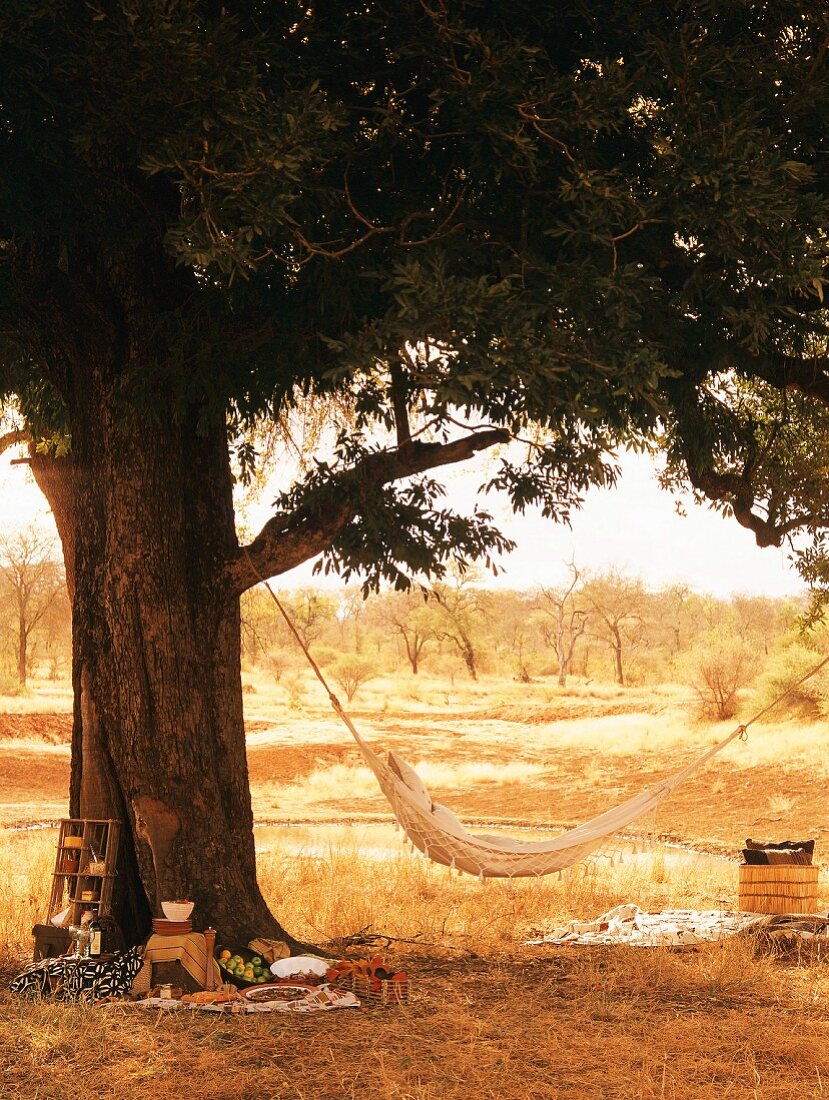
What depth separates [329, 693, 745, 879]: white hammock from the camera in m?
5.45

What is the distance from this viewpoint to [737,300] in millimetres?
4668

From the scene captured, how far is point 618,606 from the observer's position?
132 ft

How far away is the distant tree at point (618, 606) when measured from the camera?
39750 millimetres

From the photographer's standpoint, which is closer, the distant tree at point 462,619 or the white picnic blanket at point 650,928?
the white picnic blanket at point 650,928

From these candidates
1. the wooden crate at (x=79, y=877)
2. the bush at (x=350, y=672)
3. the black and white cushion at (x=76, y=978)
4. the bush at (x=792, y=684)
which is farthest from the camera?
the bush at (x=350, y=672)

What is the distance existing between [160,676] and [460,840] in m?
1.62

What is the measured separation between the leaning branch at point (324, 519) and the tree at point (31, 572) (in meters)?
26.0

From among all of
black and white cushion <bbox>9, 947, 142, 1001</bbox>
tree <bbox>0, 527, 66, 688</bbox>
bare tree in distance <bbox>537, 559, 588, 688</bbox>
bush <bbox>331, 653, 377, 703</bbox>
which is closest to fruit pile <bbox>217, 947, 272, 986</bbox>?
black and white cushion <bbox>9, 947, 142, 1001</bbox>

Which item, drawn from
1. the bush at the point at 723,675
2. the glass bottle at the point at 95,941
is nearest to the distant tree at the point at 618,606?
the bush at the point at 723,675

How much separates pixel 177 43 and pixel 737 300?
240 centimetres

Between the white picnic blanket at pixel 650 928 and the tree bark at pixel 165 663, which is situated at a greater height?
the tree bark at pixel 165 663

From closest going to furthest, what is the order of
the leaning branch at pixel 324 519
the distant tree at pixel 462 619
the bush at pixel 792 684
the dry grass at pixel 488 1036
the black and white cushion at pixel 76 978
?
the dry grass at pixel 488 1036 → the black and white cushion at pixel 76 978 → the leaning branch at pixel 324 519 → the bush at pixel 792 684 → the distant tree at pixel 462 619

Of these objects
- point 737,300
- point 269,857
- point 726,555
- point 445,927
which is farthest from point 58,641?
point 726,555

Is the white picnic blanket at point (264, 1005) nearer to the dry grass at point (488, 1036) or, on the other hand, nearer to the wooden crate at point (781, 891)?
the dry grass at point (488, 1036)
